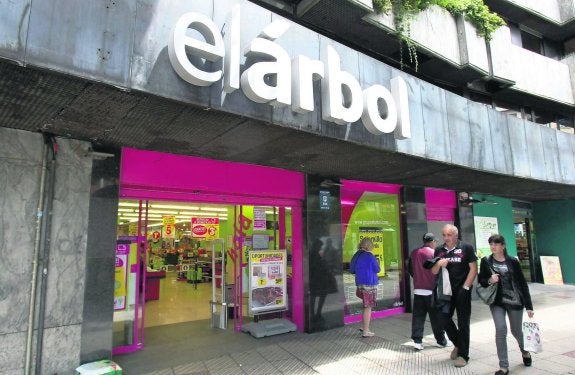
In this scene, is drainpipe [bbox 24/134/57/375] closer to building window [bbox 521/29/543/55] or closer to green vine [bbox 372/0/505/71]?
green vine [bbox 372/0/505/71]

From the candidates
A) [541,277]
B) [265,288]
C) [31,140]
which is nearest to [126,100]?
[31,140]

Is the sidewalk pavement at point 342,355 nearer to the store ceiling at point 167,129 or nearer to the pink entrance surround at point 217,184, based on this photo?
the pink entrance surround at point 217,184

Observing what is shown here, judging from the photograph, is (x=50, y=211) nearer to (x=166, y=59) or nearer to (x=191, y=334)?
(x=166, y=59)

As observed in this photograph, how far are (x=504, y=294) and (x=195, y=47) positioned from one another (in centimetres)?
480

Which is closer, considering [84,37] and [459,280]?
[84,37]

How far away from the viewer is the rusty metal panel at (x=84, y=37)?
328 centimetres

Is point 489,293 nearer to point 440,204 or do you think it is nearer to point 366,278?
point 366,278

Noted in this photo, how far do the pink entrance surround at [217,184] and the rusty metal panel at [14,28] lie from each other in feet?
7.94

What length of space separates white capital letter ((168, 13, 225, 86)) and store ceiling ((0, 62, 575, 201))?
342 millimetres

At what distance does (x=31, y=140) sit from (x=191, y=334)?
4238mm

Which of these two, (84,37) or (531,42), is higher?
(531,42)

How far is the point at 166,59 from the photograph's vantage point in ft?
12.8

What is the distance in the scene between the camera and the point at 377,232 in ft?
29.9

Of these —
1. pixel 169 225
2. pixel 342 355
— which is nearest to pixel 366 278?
pixel 342 355
